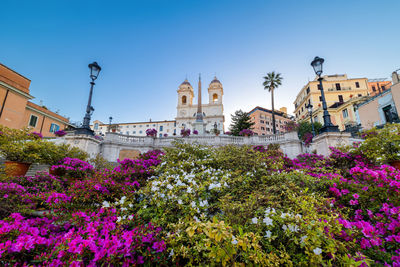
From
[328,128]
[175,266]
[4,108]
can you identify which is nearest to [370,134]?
[328,128]

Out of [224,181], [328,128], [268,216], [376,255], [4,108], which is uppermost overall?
[4,108]

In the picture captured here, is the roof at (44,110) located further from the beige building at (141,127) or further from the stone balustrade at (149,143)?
the beige building at (141,127)

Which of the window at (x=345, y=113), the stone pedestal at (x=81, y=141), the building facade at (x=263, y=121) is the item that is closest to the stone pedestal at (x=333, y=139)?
the stone pedestal at (x=81, y=141)

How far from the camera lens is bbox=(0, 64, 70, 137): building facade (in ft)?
69.2

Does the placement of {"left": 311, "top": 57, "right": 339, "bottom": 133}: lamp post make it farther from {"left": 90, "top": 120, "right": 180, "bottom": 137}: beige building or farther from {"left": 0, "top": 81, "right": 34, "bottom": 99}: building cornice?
{"left": 90, "top": 120, "right": 180, "bottom": 137}: beige building

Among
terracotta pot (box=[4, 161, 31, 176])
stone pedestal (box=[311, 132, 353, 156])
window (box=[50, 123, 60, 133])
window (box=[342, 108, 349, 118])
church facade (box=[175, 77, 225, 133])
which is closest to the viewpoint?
terracotta pot (box=[4, 161, 31, 176])

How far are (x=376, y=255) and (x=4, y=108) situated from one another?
32522 millimetres

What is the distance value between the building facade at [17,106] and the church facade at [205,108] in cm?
3859

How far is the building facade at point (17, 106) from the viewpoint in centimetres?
2108

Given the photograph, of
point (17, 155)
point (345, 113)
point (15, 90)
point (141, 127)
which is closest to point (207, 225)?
point (17, 155)

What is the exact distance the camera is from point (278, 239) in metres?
2.21

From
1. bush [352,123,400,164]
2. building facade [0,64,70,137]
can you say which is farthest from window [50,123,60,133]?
bush [352,123,400,164]

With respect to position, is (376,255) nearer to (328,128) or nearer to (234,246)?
(234,246)

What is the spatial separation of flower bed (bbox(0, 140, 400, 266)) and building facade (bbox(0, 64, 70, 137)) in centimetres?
2442
